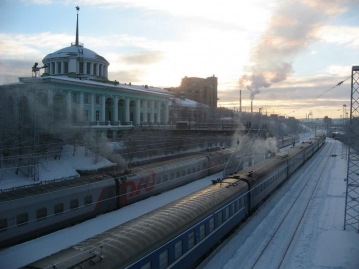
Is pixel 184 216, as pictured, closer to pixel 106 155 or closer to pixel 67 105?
pixel 106 155

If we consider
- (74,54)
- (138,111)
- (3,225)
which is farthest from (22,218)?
(74,54)

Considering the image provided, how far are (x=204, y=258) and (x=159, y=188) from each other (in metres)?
11.2

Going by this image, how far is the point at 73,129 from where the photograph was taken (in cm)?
3472

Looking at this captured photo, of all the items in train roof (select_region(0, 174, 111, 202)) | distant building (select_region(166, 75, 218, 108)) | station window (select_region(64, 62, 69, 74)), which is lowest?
train roof (select_region(0, 174, 111, 202))

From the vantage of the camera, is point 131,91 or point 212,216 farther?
point 131,91

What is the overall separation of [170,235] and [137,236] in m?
1.21

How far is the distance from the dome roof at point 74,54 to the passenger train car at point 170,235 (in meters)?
47.6

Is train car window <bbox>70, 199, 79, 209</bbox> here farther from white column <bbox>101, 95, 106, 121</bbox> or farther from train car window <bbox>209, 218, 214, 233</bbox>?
white column <bbox>101, 95, 106, 121</bbox>

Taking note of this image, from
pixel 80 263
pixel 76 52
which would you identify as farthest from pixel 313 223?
pixel 76 52

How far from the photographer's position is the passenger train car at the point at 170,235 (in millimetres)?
7414

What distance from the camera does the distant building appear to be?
150 metres

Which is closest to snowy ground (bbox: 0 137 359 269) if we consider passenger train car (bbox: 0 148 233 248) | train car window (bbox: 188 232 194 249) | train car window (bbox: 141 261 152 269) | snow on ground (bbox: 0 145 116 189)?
passenger train car (bbox: 0 148 233 248)

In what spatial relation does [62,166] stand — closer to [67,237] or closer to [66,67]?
[67,237]

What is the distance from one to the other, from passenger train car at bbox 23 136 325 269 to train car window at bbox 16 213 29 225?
640 cm
